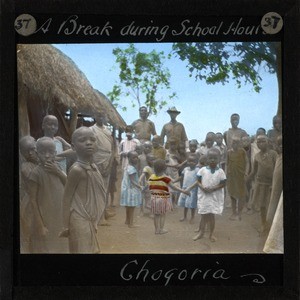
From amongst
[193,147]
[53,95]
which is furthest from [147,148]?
[53,95]

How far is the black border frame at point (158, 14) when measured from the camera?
3.71m

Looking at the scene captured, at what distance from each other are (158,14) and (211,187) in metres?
0.96

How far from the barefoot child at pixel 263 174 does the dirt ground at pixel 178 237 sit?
0.22 ft

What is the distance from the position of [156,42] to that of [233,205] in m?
0.96

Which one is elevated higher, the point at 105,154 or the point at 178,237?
the point at 105,154

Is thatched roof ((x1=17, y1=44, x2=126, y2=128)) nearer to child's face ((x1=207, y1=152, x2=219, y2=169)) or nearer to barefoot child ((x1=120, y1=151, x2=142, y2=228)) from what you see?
barefoot child ((x1=120, y1=151, x2=142, y2=228))

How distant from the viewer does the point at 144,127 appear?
3.75 metres

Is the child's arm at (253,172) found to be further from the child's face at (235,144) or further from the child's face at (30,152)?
the child's face at (30,152)

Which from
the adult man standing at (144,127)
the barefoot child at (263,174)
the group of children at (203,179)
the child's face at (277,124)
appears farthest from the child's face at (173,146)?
the child's face at (277,124)

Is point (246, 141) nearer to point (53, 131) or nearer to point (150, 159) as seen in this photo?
point (150, 159)

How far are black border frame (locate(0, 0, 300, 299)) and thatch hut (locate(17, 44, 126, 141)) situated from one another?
0.19ft

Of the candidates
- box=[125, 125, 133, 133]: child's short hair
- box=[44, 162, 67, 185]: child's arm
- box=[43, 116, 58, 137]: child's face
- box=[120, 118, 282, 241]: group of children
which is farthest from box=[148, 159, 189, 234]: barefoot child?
box=[43, 116, 58, 137]: child's face

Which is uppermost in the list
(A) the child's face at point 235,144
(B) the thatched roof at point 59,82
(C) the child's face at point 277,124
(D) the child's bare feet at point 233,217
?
(B) the thatched roof at point 59,82
